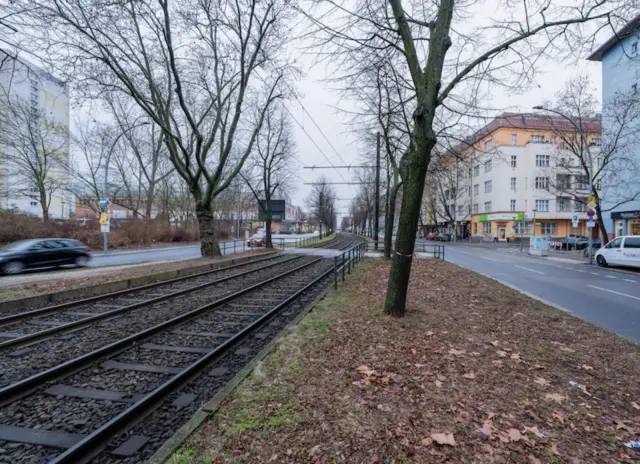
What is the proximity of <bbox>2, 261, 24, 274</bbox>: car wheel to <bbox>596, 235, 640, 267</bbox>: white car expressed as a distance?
27772mm

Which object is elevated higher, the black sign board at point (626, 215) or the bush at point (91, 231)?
the black sign board at point (626, 215)

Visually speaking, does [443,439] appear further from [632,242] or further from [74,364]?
[632,242]

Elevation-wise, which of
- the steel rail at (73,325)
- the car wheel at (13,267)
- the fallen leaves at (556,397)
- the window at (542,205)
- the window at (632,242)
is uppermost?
the window at (542,205)

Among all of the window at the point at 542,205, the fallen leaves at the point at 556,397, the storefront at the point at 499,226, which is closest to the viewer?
the fallen leaves at the point at 556,397

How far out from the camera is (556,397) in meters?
3.30

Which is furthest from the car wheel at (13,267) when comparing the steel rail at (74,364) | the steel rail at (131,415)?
the steel rail at (131,415)

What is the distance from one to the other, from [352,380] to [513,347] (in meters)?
2.74

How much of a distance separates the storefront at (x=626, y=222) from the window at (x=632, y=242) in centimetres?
1085

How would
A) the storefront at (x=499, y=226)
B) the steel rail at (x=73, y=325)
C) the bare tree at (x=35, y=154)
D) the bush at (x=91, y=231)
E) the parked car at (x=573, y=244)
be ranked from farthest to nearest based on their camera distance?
the storefront at (x=499, y=226) → the parked car at (x=573, y=244) → the bare tree at (x=35, y=154) → the bush at (x=91, y=231) → the steel rail at (x=73, y=325)

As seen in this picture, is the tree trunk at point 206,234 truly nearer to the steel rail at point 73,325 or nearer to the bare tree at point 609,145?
the steel rail at point 73,325

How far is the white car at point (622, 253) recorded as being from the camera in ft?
52.9

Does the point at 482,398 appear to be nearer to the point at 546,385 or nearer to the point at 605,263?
the point at 546,385

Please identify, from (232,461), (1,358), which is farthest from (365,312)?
(1,358)

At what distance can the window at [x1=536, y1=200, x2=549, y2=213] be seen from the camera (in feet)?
160
